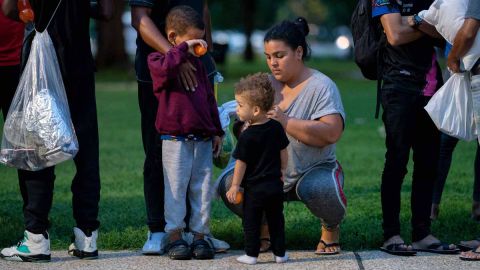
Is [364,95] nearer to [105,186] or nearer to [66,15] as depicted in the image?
[105,186]

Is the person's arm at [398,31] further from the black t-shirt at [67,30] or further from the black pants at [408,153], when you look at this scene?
the black t-shirt at [67,30]

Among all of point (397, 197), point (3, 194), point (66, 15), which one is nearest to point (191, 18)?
point (66, 15)

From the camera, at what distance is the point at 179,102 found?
580 centimetres

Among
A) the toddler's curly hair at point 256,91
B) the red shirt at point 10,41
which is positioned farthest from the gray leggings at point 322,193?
the red shirt at point 10,41

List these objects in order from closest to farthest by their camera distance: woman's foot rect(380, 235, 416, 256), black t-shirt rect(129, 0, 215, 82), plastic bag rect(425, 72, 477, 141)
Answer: plastic bag rect(425, 72, 477, 141)
woman's foot rect(380, 235, 416, 256)
black t-shirt rect(129, 0, 215, 82)

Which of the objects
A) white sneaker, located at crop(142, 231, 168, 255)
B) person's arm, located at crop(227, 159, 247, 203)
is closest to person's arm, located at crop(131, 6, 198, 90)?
person's arm, located at crop(227, 159, 247, 203)

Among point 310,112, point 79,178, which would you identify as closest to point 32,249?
point 79,178

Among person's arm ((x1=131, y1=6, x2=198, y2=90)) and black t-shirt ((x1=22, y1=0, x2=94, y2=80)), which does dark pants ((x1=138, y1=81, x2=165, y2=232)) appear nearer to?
person's arm ((x1=131, y1=6, x2=198, y2=90))

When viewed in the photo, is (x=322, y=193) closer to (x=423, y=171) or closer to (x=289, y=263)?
(x=289, y=263)

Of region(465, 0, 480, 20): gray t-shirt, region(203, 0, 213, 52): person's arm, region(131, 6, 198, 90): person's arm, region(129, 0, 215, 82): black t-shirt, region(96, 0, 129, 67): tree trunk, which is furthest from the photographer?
region(96, 0, 129, 67): tree trunk

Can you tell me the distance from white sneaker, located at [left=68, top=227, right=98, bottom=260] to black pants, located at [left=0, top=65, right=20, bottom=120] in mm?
994

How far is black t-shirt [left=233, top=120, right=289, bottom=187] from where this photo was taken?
18.6 ft

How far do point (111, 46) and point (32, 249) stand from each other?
31.4m

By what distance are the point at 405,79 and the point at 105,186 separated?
4.24 metres
